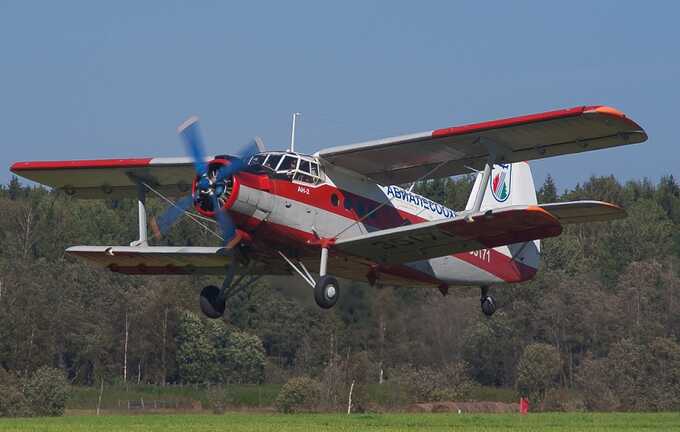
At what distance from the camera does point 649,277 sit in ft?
184

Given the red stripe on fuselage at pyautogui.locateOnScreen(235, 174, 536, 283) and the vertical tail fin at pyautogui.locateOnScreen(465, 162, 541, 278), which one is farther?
the vertical tail fin at pyautogui.locateOnScreen(465, 162, 541, 278)

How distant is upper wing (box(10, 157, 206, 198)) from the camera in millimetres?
26531

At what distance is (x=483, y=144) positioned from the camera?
2434 centimetres

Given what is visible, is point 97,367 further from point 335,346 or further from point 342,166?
point 342,166

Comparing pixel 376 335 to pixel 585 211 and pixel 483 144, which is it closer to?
pixel 585 211

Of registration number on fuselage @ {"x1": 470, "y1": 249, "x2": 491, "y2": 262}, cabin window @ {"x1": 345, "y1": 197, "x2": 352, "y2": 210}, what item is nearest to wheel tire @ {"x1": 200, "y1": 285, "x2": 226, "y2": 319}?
cabin window @ {"x1": 345, "y1": 197, "x2": 352, "y2": 210}

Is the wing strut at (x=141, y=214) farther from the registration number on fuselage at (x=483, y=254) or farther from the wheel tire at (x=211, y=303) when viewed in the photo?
the registration number on fuselage at (x=483, y=254)

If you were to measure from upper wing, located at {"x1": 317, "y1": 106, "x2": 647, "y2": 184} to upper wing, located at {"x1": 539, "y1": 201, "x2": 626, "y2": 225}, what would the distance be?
1.19 meters

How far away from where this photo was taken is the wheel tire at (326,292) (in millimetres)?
23625

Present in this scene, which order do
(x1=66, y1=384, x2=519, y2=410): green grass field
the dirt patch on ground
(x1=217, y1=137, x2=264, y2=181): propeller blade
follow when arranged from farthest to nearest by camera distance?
1. (x1=66, y1=384, x2=519, y2=410): green grass field
2. the dirt patch on ground
3. (x1=217, y1=137, x2=264, y2=181): propeller blade

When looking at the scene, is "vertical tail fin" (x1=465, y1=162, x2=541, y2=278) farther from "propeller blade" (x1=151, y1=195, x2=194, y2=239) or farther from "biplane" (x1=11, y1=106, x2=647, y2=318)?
"propeller blade" (x1=151, y1=195, x2=194, y2=239)

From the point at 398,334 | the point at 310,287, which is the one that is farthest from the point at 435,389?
the point at 310,287

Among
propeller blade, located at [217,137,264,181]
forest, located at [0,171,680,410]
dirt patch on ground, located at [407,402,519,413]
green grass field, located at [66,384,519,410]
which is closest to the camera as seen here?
propeller blade, located at [217,137,264,181]

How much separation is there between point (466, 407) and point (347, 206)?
19.2 metres
